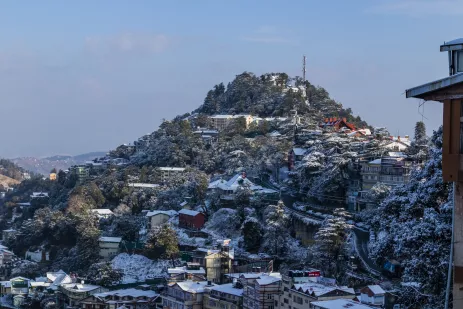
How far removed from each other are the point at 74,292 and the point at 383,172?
1526 centimetres

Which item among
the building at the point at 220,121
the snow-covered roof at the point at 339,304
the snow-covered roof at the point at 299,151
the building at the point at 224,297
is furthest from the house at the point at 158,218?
the snow-covered roof at the point at 339,304

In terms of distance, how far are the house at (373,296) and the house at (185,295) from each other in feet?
24.0

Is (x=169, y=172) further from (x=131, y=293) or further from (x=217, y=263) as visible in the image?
(x=131, y=293)

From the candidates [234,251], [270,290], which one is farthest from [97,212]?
[270,290]

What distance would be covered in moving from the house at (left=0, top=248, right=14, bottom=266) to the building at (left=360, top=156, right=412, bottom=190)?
2230 centimetres

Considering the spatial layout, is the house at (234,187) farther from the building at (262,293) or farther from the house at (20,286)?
the building at (262,293)

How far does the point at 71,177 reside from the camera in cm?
6275

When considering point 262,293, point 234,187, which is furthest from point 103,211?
point 262,293

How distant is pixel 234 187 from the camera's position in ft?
143

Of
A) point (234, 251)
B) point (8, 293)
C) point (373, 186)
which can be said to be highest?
point (373, 186)

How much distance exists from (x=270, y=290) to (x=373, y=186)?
35.7ft

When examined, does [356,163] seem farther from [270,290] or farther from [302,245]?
[270,290]

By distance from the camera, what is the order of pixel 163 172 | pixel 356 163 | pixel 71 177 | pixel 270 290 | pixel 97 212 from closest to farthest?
1. pixel 270 290
2. pixel 356 163
3. pixel 97 212
4. pixel 163 172
5. pixel 71 177

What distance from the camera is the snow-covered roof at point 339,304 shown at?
73.7ft
